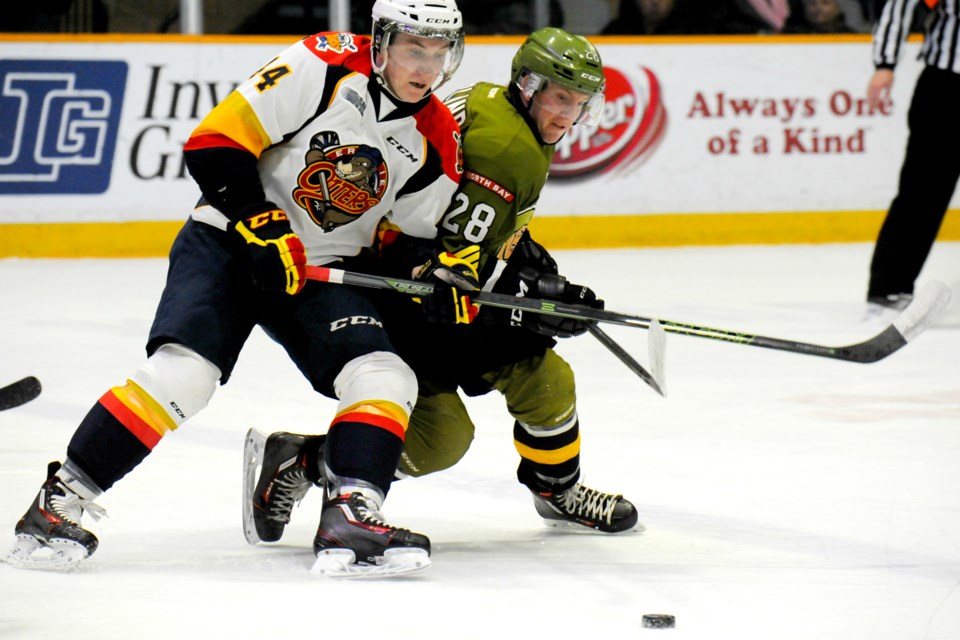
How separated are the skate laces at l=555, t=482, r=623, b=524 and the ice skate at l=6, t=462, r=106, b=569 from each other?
0.79 m

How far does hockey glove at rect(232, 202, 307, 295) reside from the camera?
7.43 feet

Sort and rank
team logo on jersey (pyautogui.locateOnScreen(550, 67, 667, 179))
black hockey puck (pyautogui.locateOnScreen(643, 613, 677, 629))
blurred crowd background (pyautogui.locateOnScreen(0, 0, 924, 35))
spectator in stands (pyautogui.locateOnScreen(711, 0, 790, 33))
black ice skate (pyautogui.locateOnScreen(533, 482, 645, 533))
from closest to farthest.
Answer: black hockey puck (pyautogui.locateOnScreen(643, 613, 677, 629)) < black ice skate (pyautogui.locateOnScreen(533, 482, 645, 533)) < blurred crowd background (pyautogui.locateOnScreen(0, 0, 924, 35)) < team logo on jersey (pyautogui.locateOnScreen(550, 67, 667, 179)) < spectator in stands (pyautogui.locateOnScreen(711, 0, 790, 33))

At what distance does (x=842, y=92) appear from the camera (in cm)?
729

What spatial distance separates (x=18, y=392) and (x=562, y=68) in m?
1.02

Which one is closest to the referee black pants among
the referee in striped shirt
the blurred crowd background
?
the referee in striped shirt

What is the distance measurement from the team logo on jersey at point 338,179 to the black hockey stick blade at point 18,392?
0.49 m

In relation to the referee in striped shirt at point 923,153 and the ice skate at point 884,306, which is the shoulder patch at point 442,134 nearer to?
the ice skate at point 884,306

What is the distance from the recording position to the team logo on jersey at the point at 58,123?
6.36 m

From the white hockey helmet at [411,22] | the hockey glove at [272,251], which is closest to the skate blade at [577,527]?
the hockey glove at [272,251]

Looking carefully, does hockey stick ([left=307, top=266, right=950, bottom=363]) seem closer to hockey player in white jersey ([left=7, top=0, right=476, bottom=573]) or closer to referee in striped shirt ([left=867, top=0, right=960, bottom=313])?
hockey player in white jersey ([left=7, top=0, right=476, bottom=573])

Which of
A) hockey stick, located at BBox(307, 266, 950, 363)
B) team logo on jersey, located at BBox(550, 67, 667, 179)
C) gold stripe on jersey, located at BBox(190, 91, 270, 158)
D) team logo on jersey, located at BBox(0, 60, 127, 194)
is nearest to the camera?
gold stripe on jersey, located at BBox(190, 91, 270, 158)

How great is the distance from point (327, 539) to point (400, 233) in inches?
21.7

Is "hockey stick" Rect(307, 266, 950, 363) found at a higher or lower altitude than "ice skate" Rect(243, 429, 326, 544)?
higher

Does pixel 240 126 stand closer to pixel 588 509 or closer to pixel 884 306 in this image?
pixel 588 509
